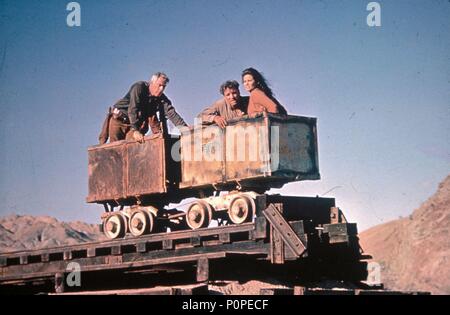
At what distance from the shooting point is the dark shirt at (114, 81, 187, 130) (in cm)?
1502

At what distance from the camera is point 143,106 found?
50.3 feet

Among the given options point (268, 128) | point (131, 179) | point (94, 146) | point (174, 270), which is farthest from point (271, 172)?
point (94, 146)

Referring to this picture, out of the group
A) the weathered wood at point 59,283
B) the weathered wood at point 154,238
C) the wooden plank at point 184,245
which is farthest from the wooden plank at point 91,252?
the wooden plank at point 184,245

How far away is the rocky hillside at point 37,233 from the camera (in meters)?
41.6

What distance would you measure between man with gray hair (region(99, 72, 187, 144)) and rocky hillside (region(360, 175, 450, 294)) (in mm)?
22067

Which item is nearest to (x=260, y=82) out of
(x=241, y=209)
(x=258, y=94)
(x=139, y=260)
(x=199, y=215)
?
(x=258, y=94)

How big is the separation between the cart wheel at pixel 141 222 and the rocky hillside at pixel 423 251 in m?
22.3

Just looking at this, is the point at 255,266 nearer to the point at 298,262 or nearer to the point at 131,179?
the point at 298,262

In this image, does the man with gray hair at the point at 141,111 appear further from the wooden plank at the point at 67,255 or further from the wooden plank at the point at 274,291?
the wooden plank at the point at 274,291

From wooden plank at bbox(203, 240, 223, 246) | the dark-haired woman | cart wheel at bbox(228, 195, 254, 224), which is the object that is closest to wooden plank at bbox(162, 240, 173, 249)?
wooden plank at bbox(203, 240, 223, 246)

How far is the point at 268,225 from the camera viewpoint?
1186 centimetres

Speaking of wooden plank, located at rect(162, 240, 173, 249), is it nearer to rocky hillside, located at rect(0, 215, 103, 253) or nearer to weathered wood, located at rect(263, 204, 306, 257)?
weathered wood, located at rect(263, 204, 306, 257)

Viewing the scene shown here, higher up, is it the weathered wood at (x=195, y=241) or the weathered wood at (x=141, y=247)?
the weathered wood at (x=195, y=241)

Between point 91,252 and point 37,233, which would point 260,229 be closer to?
point 91,252
